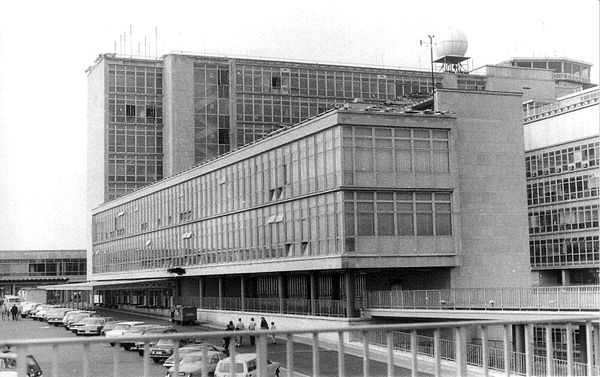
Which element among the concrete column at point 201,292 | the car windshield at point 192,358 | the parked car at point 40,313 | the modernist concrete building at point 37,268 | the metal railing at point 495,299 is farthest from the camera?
the modernist concrete building at point 37,268

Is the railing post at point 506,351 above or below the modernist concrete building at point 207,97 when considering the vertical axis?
below

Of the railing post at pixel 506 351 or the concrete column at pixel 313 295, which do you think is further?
the concrete column at pixel 313 295

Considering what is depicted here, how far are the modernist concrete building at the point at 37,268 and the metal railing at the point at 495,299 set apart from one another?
110 meters

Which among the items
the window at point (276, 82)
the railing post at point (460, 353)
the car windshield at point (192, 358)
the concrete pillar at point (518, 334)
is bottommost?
the car windshield at point (192, 358)

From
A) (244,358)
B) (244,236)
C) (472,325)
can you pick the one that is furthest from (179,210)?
(472,325)

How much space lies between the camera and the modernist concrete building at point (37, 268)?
150 meters

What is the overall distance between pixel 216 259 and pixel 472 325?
196 ft

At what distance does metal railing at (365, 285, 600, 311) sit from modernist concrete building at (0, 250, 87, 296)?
4326 inches

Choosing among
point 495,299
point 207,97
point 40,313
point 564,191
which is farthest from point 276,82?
point 495,299

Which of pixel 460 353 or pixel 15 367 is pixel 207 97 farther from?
pixel 460 353

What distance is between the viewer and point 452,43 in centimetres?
9106

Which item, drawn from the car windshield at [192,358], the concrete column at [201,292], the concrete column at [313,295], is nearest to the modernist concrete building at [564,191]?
the concrete column at [313,295]

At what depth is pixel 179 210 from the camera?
260 feet

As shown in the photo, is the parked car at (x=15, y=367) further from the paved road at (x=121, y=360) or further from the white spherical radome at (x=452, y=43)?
the white spherical radome at (x=452, y=43)
